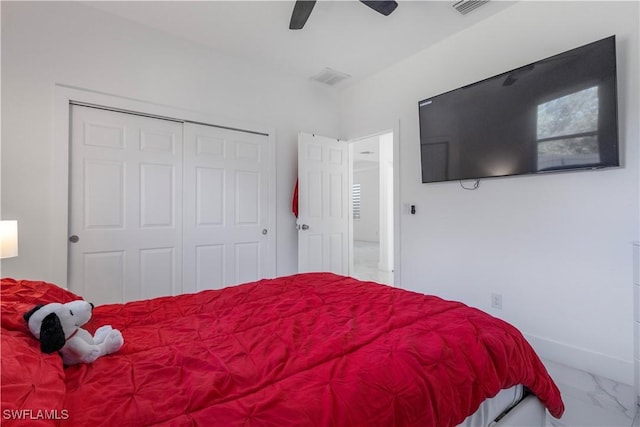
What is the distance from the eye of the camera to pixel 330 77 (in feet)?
12.1

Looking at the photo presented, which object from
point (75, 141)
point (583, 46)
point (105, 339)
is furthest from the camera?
point (75, 141)

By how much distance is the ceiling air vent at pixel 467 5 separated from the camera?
237cm

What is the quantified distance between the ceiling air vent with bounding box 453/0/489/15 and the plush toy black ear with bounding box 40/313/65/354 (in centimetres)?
313

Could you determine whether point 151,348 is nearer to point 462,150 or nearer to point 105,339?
point 105,339

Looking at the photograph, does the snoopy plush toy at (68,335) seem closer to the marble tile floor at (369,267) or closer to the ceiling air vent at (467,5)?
the ceiling air vent at (467,5)

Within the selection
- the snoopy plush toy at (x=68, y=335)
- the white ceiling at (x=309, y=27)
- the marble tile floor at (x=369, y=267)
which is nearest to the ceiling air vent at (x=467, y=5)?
the white ceiling at (x=309, y=27)

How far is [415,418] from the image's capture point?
88 cm

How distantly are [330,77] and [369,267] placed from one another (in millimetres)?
3467

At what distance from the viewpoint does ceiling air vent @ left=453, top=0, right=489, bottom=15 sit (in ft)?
7.77

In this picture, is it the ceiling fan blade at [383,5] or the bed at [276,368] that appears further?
the ceiling fan blade at [383,5]

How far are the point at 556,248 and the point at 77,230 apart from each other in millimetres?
3691

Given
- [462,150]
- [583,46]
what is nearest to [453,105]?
[462,150]

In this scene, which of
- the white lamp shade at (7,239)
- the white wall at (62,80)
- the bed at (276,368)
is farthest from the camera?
the white wall at (62,80)

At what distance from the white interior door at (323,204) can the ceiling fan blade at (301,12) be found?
134cm
